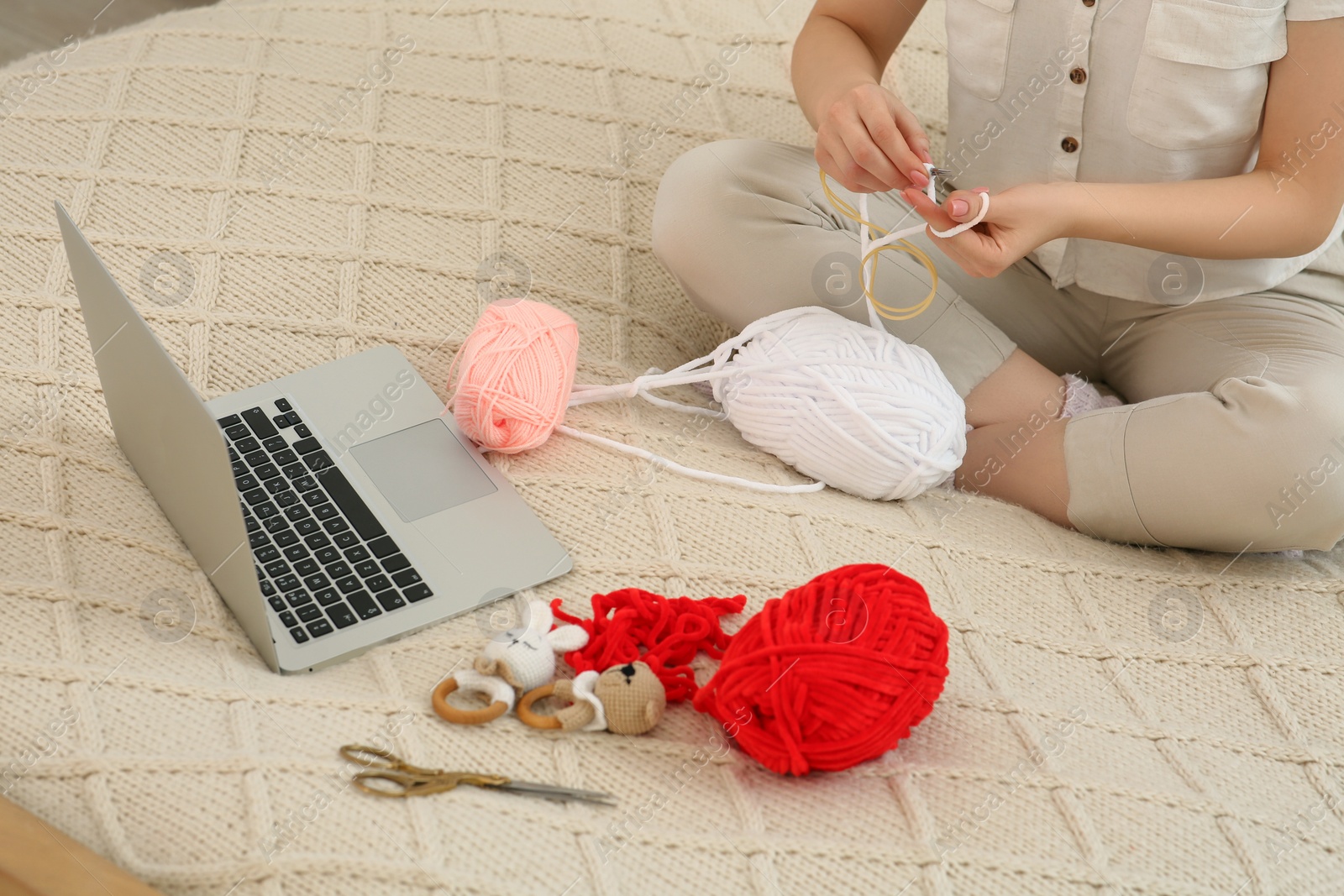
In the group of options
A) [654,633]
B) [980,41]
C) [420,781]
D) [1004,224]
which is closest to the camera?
[420,781]

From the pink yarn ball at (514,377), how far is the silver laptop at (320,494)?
34 millimetres

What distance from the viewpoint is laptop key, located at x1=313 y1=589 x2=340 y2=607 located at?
762 mm

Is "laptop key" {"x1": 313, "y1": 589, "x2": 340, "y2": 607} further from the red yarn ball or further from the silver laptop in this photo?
the red yarn ball

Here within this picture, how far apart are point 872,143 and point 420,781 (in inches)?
22.8

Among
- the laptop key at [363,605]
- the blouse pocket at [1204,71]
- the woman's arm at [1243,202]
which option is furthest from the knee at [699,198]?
the laptop key at [363,605]

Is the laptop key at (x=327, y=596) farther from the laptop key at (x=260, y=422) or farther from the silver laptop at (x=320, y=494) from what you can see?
the laptop key at (x=260, y=422)

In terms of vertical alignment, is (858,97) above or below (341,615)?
above

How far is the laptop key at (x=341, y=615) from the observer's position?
2.47 ft

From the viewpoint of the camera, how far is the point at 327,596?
766 millimetres

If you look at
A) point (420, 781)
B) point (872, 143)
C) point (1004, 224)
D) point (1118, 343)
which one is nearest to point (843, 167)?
point (872, 143)

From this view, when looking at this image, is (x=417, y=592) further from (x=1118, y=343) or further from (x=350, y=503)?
(x=1118, y=343)

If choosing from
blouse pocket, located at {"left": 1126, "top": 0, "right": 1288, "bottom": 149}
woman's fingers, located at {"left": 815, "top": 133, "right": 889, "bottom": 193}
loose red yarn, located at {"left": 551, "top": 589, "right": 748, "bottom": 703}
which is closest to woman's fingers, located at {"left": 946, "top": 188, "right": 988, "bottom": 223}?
woman's fingers, located at {"left": 815, "top": 133, "right": 889, "bottom": 193}

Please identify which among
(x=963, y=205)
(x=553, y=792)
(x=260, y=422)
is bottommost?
(x=553, y=792)

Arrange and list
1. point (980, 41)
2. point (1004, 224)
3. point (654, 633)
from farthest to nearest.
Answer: point (980, 41)
point (1004, 224)
point (654, 633)
